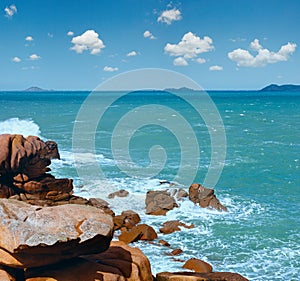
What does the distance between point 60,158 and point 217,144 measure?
22.0 meters

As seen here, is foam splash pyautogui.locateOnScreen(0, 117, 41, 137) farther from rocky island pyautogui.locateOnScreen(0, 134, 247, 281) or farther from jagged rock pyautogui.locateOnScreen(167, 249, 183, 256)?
rocky island pyautogui.locateOnScreen(0, 134, 247, 281)

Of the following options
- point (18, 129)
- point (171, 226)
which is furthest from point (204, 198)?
point (18, 129)

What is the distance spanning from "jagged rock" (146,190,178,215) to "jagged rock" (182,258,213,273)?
7685 mm

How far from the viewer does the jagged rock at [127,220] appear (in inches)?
848

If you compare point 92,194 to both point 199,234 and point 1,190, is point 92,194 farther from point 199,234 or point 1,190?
point 199,234

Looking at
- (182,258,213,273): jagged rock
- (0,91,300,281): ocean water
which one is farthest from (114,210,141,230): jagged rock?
(182,258,213,273): jagged rock

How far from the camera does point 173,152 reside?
44.1 m

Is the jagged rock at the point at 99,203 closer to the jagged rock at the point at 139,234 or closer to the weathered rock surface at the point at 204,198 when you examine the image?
the jagged rock at the point at 139,234

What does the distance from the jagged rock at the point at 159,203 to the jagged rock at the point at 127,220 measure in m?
1.75

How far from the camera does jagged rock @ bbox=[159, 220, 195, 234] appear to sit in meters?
21.1

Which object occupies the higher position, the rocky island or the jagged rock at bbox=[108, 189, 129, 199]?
the rocky island

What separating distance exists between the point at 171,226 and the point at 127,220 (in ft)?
8.13

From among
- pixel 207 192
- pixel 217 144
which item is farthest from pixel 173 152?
pixel 207 192

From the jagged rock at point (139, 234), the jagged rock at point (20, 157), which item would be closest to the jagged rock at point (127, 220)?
the jagged rock at point (139, 234)
